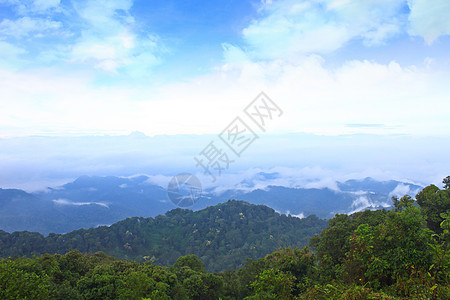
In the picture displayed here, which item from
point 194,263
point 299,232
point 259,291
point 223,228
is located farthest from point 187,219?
point 259,291

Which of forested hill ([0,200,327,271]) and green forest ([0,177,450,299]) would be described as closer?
green forest ([0,177,450,299])

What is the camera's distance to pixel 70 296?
14570 millimetres

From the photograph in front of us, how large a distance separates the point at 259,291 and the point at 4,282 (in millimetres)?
11874

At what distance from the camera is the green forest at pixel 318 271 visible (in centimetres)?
812

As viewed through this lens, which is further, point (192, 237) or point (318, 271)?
point (192, 237)

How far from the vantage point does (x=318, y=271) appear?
53.3ft

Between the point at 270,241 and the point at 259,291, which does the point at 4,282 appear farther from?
the point at 270,241

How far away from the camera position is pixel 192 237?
297 ft

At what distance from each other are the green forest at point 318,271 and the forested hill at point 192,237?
171 feet

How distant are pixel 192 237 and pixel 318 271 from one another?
81.0 m

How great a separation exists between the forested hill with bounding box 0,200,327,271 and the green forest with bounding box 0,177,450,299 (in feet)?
171

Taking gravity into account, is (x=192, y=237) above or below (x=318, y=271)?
below

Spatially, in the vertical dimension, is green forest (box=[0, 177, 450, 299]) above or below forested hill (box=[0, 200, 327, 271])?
above

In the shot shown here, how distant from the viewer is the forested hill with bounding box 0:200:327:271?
69506 mm
